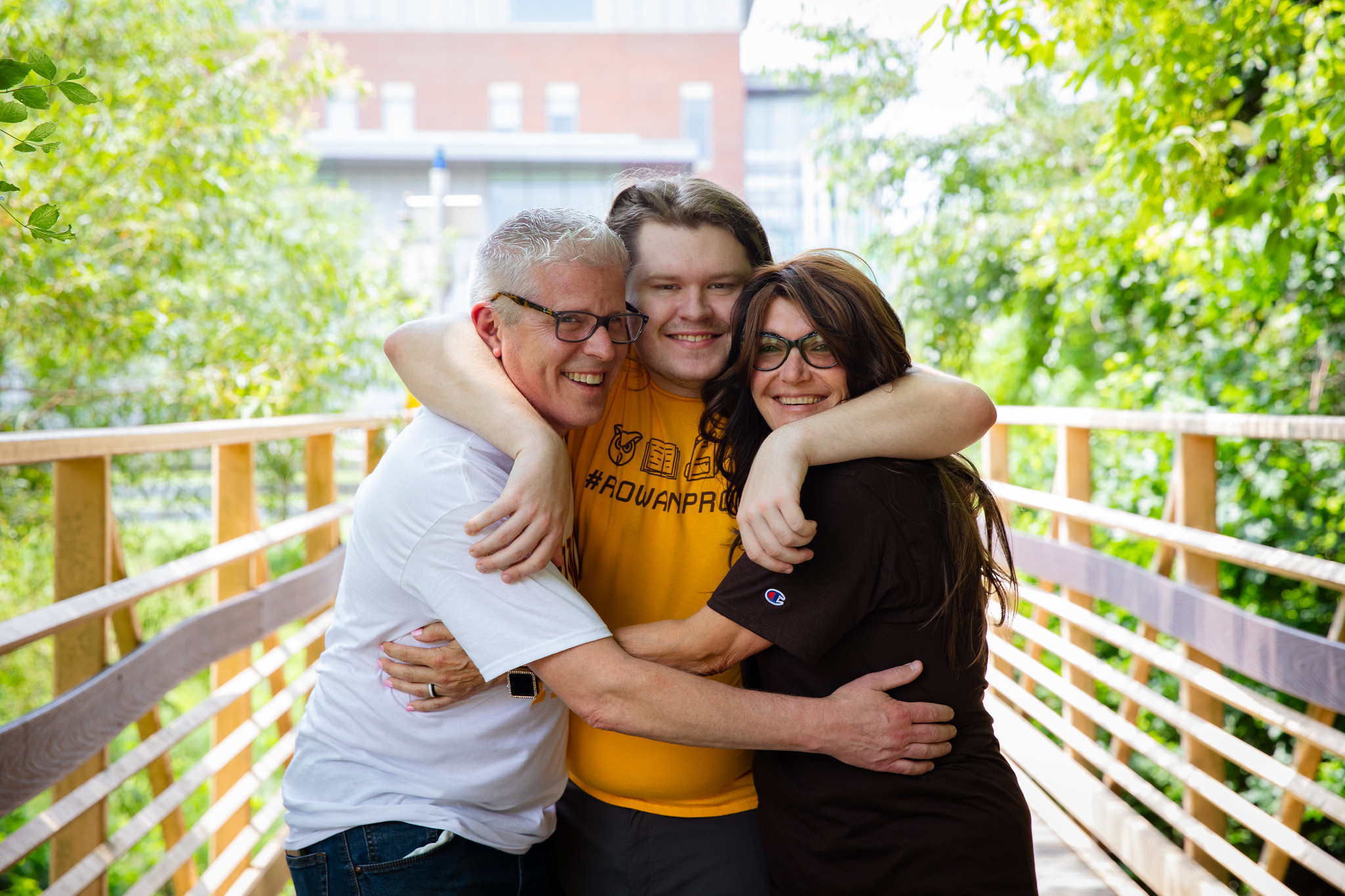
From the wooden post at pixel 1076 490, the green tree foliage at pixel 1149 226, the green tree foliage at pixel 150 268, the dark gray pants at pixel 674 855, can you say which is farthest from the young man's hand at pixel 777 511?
the green tree foliage at pixel 150 268

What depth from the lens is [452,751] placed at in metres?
1.50

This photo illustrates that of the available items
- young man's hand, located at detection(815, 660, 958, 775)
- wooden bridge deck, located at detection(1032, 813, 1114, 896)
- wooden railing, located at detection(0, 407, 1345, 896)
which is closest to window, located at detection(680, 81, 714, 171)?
wooden railing, located at detection(0, 407, 1345, 896)

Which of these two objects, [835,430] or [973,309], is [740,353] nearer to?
[835,430]

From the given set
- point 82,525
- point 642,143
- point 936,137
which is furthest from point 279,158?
point 642,143

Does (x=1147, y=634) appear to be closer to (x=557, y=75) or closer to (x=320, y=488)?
(x=320, y=488)

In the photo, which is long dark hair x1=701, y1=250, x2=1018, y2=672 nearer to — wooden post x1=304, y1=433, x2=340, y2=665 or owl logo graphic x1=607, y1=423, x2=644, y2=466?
owl logo graphic x1=607, y1=423, x2=644, y2=466

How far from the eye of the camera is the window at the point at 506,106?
23.6 meters

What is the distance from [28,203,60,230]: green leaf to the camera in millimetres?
1010

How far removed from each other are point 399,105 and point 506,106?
8.60 feet

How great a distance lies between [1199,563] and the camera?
2.58 meters

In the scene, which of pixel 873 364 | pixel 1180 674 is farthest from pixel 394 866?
pixel 1180 674

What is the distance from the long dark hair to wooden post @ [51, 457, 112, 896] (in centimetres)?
128

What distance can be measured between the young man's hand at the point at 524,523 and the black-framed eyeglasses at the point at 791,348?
429mm

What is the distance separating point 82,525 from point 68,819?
55cm
